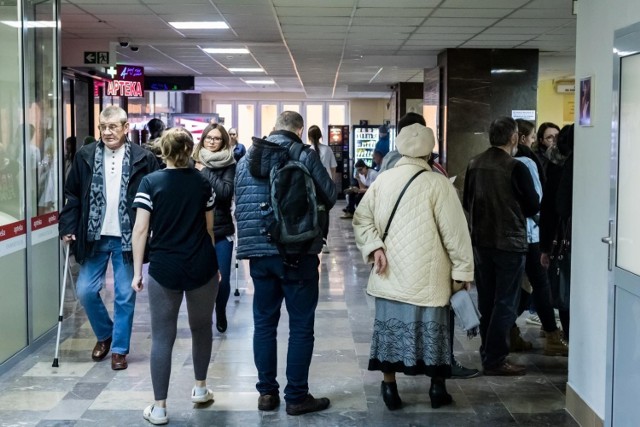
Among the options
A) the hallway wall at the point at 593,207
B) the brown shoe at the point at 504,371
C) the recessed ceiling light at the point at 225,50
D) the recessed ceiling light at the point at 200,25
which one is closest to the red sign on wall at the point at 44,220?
the brown shoe at the point at 504,371

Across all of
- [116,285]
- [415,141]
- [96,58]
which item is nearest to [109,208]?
[116,285]

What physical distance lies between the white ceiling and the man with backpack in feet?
12.2

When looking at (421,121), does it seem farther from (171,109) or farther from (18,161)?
(171,109)

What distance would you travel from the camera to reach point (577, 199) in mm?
4469

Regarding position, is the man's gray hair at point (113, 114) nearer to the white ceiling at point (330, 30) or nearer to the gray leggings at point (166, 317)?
the gray leggings at point (166, 317)

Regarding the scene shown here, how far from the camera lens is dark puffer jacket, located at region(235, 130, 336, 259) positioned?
4.36 meters

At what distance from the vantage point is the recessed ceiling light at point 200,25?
9.82m

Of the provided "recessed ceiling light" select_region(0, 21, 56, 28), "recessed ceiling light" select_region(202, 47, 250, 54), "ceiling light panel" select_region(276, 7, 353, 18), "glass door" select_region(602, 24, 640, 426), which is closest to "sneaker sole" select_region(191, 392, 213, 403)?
"glass door" select_region(602, 24, 640, 426)

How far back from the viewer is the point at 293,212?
4277 mm

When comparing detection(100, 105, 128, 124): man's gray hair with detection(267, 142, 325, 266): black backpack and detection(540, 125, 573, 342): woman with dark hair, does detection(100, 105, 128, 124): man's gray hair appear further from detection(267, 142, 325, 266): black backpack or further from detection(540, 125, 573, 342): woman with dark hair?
detection(540, 125, 573, 342): woman with dark hair

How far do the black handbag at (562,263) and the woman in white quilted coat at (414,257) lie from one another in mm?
1453

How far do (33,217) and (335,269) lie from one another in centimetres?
479

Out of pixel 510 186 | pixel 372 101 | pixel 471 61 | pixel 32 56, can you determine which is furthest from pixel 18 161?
pixel 372 101

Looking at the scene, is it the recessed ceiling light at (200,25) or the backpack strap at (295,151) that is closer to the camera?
the backpack strap at (295,151)
